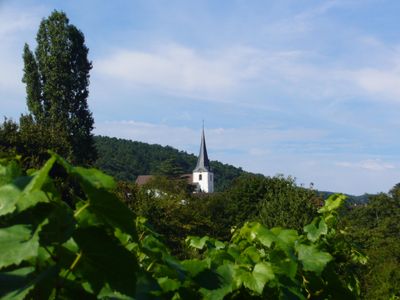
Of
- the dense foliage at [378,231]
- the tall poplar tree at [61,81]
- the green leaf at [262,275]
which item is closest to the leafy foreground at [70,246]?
the green leaf at [262,275]

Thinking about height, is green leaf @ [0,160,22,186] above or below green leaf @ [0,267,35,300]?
above

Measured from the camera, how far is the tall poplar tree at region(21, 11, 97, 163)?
117 ft

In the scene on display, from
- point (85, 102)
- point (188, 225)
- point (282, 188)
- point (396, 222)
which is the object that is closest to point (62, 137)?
point (188, 225)

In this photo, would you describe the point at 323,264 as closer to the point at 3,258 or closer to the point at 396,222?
the point at 3,258

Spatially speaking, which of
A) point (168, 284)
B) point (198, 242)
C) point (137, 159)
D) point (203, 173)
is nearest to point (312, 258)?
point (168, 284)

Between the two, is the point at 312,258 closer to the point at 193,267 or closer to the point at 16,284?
the point at 193,267

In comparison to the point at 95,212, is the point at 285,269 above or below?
below

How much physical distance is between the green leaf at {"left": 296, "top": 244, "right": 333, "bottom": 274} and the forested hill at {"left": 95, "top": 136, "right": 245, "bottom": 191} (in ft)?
320

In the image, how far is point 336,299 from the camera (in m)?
1.78

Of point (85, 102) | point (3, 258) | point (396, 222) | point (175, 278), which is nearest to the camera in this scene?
point (3, 258)

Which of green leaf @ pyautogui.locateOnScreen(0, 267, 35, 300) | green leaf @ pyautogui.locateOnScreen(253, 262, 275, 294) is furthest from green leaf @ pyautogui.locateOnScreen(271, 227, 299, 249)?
green leaf @ pyautogui.locateOnScreen(0, 267, 35, 300)

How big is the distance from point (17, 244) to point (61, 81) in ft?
123

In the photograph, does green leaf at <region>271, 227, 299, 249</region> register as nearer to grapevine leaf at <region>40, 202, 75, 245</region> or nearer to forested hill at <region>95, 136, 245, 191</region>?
grapevine leaf at <region>40, 202, 75, 245</region>

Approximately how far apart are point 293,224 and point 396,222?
32.1 m
